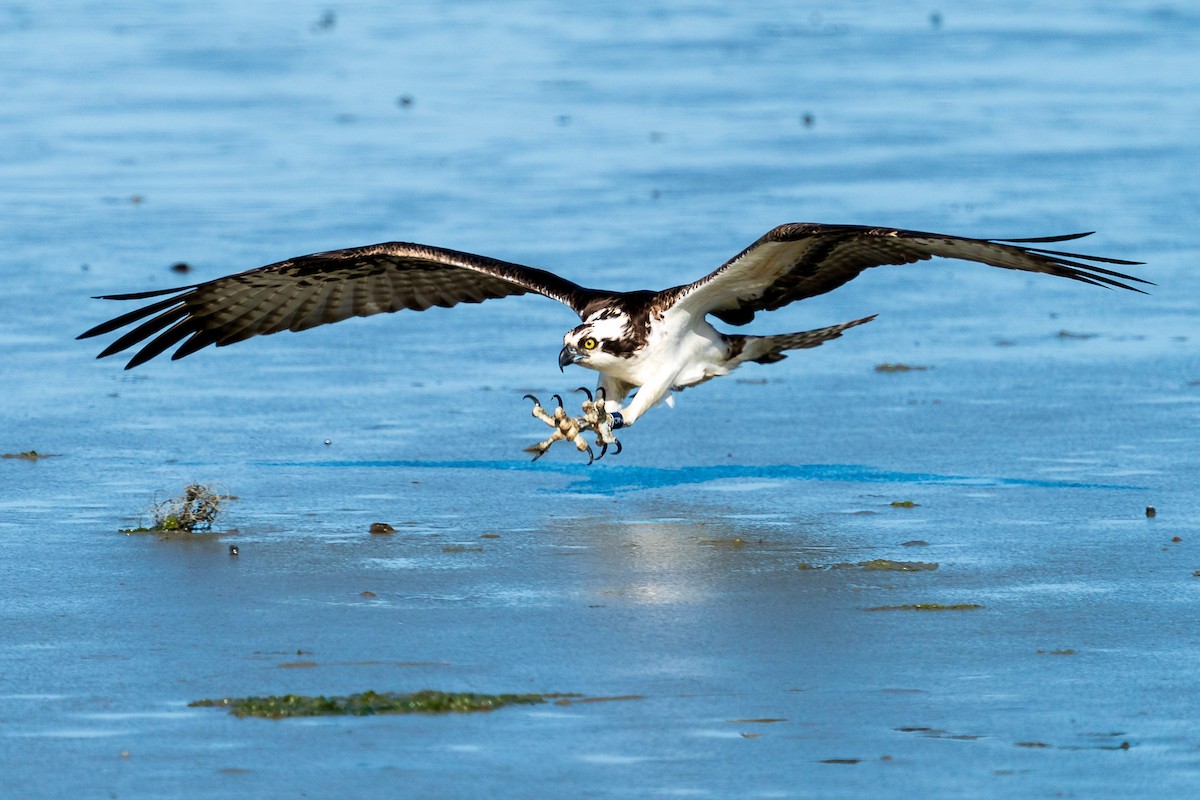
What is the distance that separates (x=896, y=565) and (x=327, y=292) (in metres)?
3.39

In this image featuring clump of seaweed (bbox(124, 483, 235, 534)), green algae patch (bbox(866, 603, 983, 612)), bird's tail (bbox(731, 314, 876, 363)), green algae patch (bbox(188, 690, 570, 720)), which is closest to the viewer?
green algae patch (bbox(188, 690, 570, 720))

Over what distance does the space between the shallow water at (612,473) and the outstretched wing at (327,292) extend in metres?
0.41

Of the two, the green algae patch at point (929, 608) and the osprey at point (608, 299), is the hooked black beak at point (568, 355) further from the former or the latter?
the green algae patch at point (929, 608)

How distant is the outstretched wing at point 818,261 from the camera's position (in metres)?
7.23

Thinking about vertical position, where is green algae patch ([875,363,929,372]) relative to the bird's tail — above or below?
below

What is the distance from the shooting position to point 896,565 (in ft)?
21.1

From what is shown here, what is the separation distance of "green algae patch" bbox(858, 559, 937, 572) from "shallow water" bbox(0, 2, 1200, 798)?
0.09 m

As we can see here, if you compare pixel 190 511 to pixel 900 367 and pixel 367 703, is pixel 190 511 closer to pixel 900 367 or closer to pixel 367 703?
pixel 367 703

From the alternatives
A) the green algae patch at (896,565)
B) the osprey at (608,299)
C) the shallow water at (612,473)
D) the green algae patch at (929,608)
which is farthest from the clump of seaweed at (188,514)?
the green algae patch at (929,608)

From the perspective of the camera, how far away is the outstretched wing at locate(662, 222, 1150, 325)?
723cm

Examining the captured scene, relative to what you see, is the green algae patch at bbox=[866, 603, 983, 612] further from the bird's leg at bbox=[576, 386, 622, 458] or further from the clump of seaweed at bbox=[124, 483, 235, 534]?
the clump of seaweed at bbox=[124, 483, 235, 534]

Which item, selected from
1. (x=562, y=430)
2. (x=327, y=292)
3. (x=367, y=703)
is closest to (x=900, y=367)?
(x=562, y=430)

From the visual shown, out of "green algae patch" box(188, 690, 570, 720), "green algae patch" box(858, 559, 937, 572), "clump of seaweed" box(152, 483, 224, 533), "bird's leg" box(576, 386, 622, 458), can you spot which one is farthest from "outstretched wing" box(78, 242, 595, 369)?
"green algae patch" box(188, 690, 570, 720)

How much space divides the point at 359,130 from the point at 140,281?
5.79 meters
